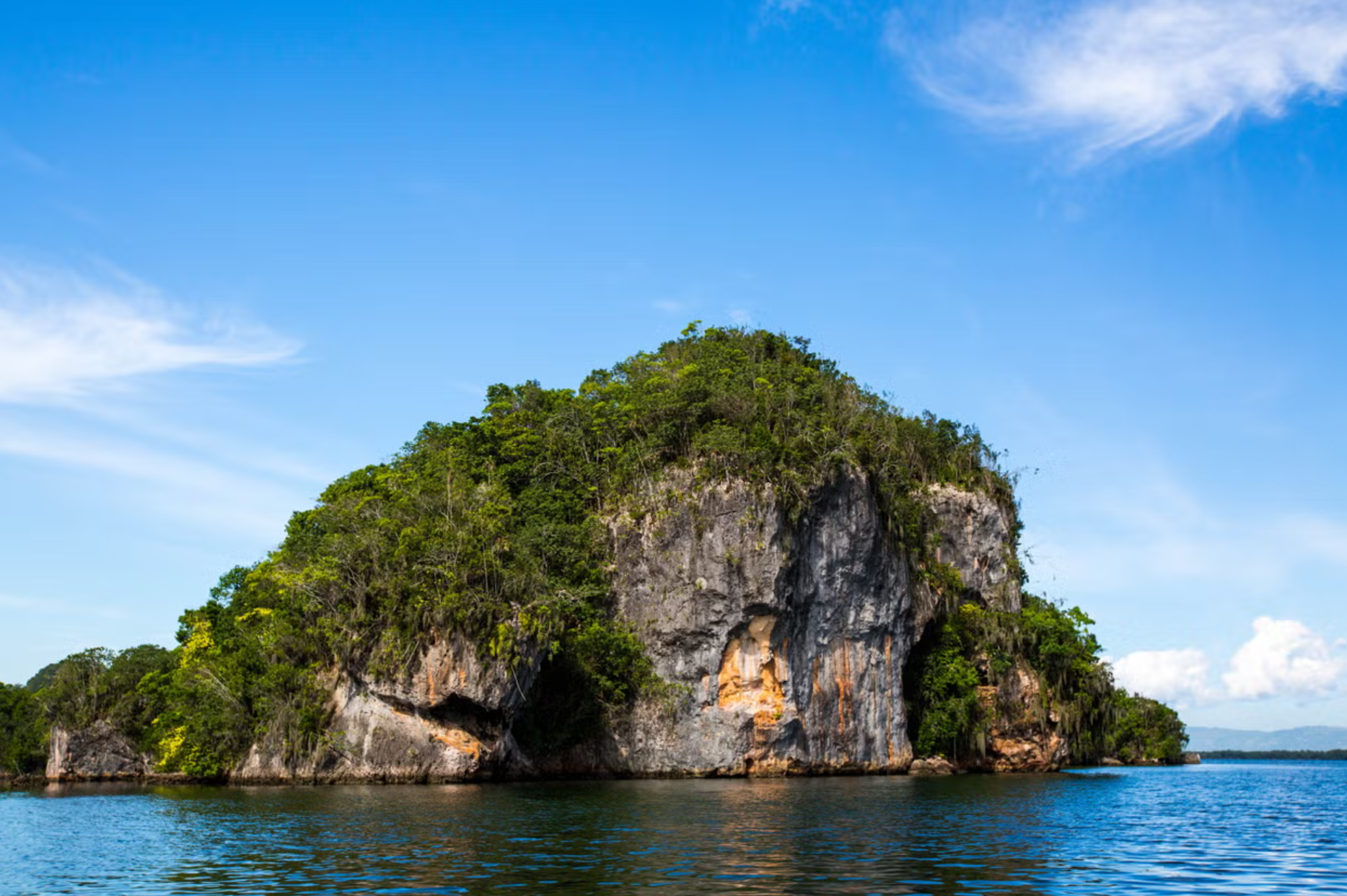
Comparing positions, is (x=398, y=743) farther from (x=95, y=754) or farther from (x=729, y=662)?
(x=95, y=754)

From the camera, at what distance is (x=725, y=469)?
165 ft

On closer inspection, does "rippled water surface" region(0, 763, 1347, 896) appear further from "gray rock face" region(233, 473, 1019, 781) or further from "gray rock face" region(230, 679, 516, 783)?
"gray rock face" region(233, 473, 1019, 781)

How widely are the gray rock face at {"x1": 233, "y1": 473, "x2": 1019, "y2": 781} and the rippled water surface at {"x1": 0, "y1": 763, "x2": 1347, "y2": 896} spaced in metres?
6.52

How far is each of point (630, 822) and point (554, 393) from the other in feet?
120

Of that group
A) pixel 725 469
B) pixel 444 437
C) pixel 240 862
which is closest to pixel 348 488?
pixel 444 437

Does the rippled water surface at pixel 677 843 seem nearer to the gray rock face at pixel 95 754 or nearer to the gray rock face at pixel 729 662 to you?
the gray rock face at pixel 729 662

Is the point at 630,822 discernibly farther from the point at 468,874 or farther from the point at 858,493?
the point at 858,493

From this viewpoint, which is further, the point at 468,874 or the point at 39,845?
the point at 39,845

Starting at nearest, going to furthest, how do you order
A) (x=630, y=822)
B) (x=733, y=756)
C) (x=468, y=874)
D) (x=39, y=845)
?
1. (x=468, y=874)
2. (x=39, y=845)
3. (x=630, y=822)
4. (x=733, y=756)

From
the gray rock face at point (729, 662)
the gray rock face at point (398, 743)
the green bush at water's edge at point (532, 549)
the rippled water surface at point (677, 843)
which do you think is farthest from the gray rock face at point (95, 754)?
the rippled water surface at point (677, 843)

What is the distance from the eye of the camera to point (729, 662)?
161 ft

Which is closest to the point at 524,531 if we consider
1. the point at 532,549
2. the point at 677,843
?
the point at 532,549

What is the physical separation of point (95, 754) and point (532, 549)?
30565 millimetres

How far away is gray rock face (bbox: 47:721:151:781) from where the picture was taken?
5984cm
